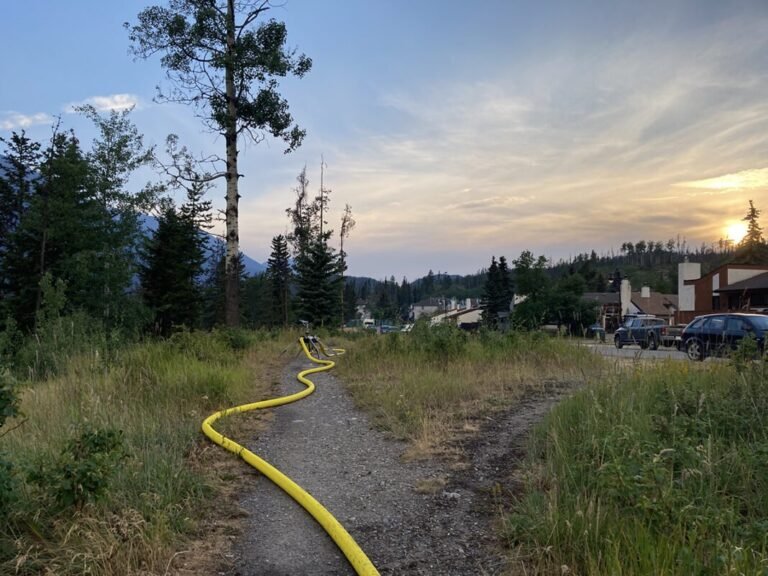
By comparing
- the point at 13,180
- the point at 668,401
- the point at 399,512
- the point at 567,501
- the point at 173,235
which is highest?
the point at 13,180

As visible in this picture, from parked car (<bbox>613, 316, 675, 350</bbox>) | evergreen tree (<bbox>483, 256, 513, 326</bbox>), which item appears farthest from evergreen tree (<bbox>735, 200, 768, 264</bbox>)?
parked car (<bbox>613, 316, 675, 350</bbox>)

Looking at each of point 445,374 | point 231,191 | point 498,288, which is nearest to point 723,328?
point 445,374

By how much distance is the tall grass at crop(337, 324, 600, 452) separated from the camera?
5973 mm

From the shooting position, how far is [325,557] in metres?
2.92

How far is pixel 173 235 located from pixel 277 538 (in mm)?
37351

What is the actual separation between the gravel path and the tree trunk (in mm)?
9021

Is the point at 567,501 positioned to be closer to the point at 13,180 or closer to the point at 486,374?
the point at 486,374

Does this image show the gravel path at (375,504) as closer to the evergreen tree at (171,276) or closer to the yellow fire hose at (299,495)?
the yellow fire hose at (299,495)

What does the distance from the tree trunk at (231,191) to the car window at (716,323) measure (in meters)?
13.8

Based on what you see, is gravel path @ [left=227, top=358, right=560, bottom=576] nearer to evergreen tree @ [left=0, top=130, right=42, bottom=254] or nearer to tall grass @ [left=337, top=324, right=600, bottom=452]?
tall grass @ [left=337, top=324, right=600, bottom=452]

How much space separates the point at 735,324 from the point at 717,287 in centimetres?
3234

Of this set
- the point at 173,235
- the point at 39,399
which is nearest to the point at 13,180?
the point at 173,235

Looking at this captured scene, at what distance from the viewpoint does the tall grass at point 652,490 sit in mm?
2396

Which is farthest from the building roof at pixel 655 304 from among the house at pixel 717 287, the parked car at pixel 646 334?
the parked car at pixel 646 334
